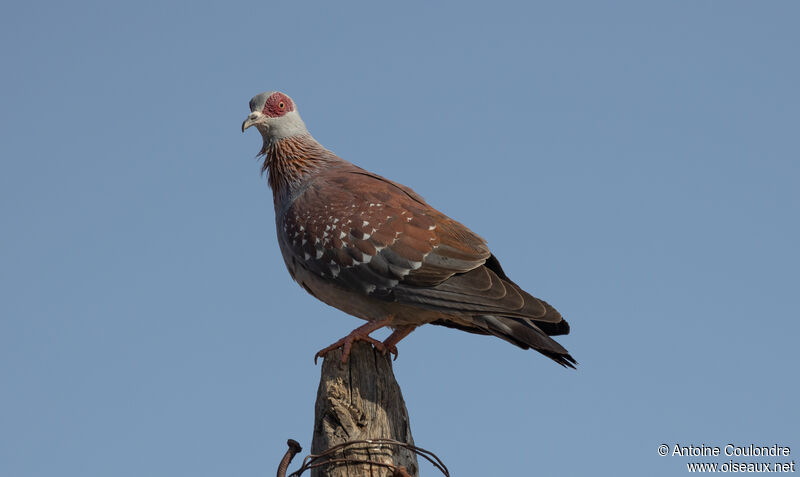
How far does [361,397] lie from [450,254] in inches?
65.0

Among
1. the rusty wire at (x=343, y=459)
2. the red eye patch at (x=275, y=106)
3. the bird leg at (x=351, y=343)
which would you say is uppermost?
the red eye patch at (x=275, y=106)

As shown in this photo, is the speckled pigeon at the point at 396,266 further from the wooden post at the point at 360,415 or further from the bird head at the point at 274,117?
the bird head at the point at 274,117

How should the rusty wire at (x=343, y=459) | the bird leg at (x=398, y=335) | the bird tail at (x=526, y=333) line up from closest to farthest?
the rusty wire at (x=343, y=459)
the bird tail at (x=526, y=333)
the bird leg at (x=398, y=335)

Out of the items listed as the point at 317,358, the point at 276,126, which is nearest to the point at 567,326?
the point at 317,358

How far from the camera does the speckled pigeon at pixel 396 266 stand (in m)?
5.96

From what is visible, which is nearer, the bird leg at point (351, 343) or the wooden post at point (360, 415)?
the wooden post at point (360, 415)

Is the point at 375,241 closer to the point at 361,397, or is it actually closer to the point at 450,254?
the point at 450,254

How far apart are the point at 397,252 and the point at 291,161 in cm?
166

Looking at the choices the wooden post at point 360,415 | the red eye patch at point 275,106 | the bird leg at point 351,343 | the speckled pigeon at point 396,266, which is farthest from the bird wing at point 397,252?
the red eye patch at point 275,106

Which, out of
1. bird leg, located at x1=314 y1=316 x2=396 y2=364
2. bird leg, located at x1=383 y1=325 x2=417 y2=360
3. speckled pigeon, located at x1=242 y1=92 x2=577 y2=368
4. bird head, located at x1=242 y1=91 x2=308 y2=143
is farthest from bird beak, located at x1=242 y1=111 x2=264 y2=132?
bird leg, located at x1=314 y1=316 x2=396 y2=364

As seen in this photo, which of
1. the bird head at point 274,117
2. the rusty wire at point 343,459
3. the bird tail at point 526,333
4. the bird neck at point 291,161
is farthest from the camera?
the bird head at point 274,117

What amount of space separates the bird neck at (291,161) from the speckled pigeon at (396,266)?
0.70 ft

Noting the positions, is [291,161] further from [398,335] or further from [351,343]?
[351,343]

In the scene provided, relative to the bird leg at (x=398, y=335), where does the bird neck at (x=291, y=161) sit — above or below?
above
